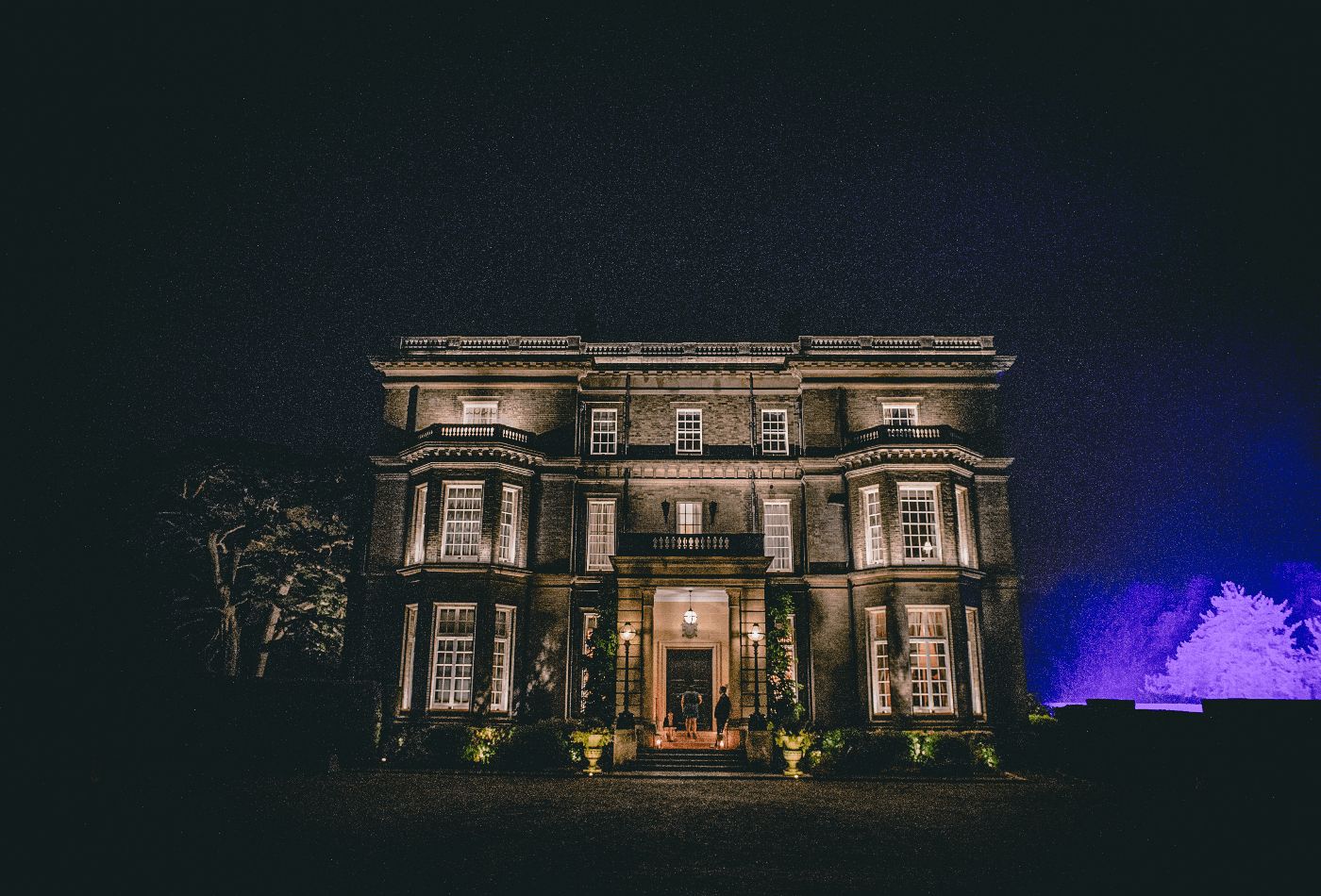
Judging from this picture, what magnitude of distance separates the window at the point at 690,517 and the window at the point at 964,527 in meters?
9.37

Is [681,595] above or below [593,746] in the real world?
above

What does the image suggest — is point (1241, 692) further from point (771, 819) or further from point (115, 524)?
point (115, 524)

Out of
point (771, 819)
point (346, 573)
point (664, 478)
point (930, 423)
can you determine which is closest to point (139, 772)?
point (346, 573)

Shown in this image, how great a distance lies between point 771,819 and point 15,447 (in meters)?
26.4

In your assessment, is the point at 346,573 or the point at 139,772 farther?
the point at 346,573

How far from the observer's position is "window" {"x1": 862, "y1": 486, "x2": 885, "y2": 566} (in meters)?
27.6

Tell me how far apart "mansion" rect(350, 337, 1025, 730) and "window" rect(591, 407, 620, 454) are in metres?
0.14

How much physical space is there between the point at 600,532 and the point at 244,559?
42.7ft

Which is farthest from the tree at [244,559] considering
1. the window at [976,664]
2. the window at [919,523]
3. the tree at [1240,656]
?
the tree at [1240,656]

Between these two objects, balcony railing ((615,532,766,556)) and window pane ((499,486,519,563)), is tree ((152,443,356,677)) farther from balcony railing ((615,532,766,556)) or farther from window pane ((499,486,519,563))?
balcony railing ((615,532,766,556))

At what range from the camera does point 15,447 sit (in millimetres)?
24734

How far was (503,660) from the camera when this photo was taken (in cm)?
2703

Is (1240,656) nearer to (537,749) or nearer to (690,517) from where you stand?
(690,517)

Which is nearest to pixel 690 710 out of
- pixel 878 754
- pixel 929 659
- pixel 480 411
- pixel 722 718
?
pixel 722 718
